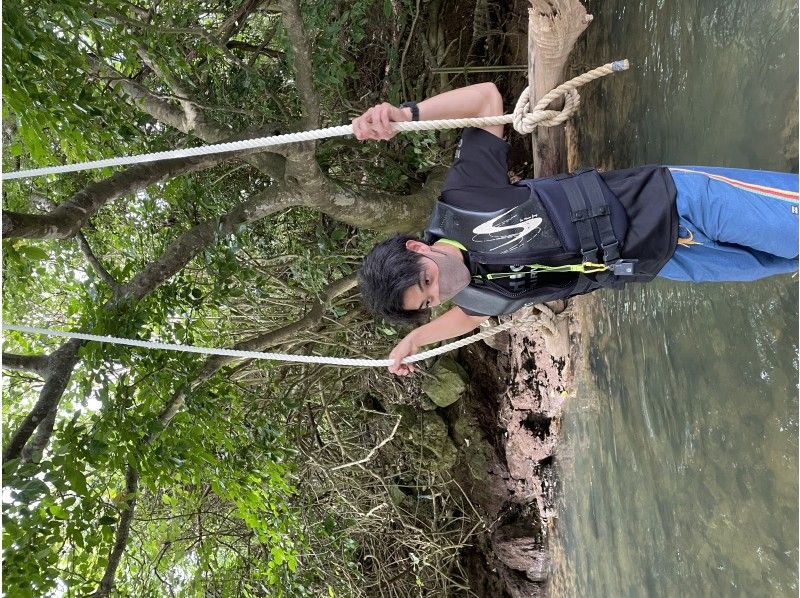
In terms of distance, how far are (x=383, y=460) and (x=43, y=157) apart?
340 centimetres

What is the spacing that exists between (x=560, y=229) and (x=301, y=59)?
52.0 inches

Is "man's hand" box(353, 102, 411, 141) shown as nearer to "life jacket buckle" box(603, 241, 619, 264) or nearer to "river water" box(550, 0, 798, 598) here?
"life jacket buckle" box(603, 241, 619, 264)

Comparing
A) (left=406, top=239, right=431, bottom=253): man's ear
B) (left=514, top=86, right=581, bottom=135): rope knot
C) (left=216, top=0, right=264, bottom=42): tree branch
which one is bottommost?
(left=406, top=239, right=431, bottom=253): man's ear

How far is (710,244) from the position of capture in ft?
6.84

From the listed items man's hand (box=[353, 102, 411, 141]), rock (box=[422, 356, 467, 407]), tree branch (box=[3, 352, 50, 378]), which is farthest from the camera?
rock (box=[422, 356, 467, 407])

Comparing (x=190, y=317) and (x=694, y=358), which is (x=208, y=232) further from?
(x=694, y=358)

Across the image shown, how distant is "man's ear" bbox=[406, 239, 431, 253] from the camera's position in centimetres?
208

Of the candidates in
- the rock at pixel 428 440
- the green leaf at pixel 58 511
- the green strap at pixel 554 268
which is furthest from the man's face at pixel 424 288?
the rock at pixel 428 440

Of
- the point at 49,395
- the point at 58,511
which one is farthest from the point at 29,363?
the point at 58,511

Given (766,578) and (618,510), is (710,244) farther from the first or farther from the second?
(618,510)

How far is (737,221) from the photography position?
195cm

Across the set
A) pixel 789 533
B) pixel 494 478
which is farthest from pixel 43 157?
pixel 494 478

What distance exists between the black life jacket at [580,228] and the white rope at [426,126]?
0.75 ft

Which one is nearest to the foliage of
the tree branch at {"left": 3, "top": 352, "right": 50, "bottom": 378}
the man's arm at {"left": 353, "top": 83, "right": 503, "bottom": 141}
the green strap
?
the tree branch at {"left": 3, "top": 352, "right": 50, "bottom": 378}
